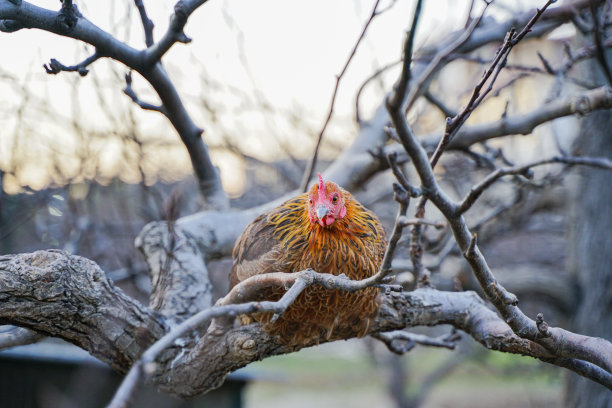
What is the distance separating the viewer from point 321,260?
211 cm

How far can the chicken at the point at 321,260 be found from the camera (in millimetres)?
2082

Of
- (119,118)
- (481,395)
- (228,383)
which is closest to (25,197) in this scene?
(119,118)

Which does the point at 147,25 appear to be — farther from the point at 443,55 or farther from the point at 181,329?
the point at 181,329

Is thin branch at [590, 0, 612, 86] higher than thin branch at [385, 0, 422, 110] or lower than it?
higher

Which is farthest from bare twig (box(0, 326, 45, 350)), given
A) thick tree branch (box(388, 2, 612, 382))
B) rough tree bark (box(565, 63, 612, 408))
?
rough tree bark (box(565, 63, 612, 408))

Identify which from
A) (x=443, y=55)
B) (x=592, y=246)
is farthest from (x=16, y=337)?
(x=592, y=246)

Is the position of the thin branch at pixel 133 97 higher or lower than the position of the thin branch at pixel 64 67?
higher

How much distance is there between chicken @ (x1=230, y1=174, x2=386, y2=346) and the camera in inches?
82.0

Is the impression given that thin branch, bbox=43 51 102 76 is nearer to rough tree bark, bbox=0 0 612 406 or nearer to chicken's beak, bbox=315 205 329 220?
rough tree bark, bbox=0 0 612 406

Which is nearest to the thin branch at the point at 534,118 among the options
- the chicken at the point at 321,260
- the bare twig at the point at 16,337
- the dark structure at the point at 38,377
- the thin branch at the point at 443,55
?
the thin branch at the point at 443,55

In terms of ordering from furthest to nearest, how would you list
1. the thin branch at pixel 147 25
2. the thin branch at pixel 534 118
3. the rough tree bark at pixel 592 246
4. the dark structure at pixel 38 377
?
the rough tree bark at pixel 592 246 < the dark structure at pixel 38 377 < the thin branch at pixel 534 118 < the thin branch at pixel 147 25

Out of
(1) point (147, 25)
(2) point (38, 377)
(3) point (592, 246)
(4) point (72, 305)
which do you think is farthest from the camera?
(3) point (592, 246)

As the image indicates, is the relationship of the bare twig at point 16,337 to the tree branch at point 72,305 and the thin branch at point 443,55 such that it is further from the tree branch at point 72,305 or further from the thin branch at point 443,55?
the thin branch at point 443,55

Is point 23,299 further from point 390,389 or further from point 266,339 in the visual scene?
point 390,389
